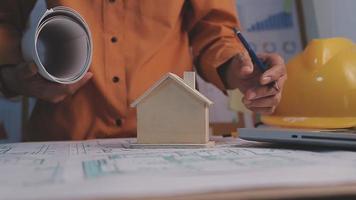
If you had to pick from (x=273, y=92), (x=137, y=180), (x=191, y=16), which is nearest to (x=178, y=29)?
(x=191, y=16)

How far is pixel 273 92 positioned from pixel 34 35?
332mm

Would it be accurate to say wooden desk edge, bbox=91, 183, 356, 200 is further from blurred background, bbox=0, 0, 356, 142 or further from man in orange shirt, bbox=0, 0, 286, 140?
blurred background, bbox=0, 0, 356, 142

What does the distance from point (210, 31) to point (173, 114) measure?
14.3 inches

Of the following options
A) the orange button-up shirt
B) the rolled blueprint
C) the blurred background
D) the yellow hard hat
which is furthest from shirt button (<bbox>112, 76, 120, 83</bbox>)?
the blurred background

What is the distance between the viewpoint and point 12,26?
2.63 ft

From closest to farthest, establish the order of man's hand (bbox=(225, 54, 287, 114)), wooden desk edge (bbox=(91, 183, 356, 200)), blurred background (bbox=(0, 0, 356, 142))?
1. wooden desk edge (bbox=(91, 183, 356, 200))
2. man's hand (bbox=(225, 54, 287, 114))
3. blurred background (bbox=(0, 0, 356, 142))

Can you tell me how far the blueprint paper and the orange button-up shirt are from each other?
0.33 m

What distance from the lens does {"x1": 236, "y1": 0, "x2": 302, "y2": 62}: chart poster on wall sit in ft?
4.06

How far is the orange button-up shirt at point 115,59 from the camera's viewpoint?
32.1 inches

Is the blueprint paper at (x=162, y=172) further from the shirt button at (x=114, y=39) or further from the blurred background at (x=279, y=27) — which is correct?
the blurred background at (x=279, y=27)

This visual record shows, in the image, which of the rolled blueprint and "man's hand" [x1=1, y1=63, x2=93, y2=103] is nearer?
the rolled blueprint

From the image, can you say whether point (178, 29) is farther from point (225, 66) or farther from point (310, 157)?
point (310, 157)

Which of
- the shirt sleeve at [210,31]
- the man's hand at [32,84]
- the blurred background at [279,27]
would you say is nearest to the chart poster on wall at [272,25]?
the blurred background at [279,27]

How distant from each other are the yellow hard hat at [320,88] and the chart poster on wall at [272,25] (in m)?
0.41
